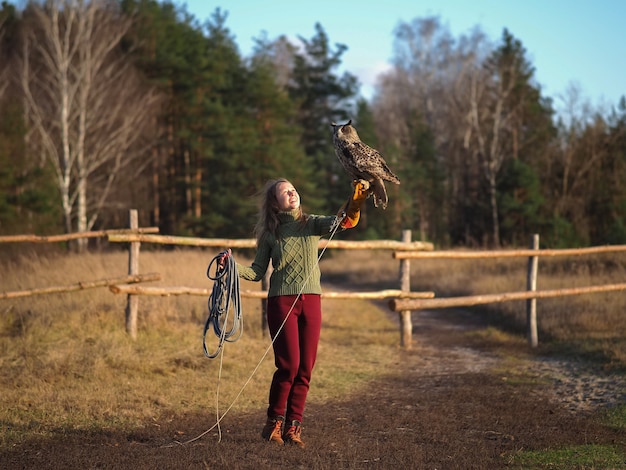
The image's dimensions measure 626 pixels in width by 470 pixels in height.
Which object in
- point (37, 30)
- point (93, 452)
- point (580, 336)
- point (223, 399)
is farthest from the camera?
point (37, 30)

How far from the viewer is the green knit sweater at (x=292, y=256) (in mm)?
4660

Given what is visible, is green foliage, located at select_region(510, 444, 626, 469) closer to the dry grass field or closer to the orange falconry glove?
the dry grass field

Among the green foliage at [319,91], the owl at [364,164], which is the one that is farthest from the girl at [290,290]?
the green foliage at [319,91]

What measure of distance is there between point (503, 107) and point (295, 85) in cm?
1227

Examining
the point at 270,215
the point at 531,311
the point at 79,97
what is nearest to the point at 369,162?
the point at 270,215

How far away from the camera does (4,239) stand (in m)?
8.50

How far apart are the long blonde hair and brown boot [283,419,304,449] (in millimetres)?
1302

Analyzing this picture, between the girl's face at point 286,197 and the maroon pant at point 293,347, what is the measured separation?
627 mm

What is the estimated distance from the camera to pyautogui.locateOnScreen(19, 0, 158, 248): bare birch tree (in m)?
20.8

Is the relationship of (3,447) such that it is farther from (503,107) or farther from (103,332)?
(503,107)

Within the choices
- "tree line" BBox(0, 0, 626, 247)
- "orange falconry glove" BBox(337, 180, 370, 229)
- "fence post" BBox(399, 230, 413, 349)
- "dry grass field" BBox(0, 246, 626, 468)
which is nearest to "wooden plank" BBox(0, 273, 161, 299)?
"dry grass field" BBox(0, 246, 626, 468)

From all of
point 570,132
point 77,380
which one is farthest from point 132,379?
point 570,132

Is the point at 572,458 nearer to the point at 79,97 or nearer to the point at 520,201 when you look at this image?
the point at 79,97

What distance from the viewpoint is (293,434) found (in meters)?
4.69
